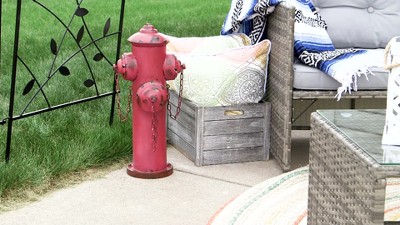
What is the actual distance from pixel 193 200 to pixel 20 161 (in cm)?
76

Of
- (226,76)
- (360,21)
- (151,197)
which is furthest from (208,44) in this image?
(151,197)

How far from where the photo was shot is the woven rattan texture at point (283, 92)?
347 cm

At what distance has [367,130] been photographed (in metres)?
2.46

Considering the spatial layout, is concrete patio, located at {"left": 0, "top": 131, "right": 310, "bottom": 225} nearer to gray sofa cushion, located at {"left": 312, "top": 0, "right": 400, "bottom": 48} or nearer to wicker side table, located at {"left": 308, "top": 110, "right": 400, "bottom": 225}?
wicker side table, located at {"left": 308, "top": 110, "right": 400, "bottom": 225}

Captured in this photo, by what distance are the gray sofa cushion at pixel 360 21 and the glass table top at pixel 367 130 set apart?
1429mm

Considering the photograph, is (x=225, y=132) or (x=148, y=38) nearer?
(x=148, y=38)

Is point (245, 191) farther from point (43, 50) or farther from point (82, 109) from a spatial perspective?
point (43, 50)

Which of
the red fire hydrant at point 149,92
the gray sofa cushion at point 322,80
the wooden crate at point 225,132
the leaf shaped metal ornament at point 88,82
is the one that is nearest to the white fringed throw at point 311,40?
the gray sofa cushion at point 322,80

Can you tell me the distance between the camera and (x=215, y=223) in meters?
2.96

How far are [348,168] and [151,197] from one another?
3.91ft

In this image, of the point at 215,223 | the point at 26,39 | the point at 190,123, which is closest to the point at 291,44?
the point at 190,123

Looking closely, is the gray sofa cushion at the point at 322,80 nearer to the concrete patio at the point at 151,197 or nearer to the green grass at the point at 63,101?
the concrete patio at the point at 151,197

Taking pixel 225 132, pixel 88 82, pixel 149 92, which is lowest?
pixel 225 132

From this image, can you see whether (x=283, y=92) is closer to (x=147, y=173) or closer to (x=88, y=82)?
(x=147, y=173)
